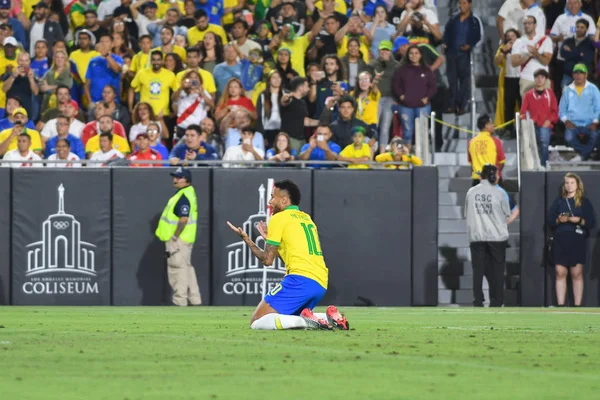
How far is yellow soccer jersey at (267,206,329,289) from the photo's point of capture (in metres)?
12.6

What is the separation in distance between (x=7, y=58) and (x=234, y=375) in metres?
17.0

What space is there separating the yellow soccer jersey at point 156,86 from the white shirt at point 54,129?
4.51 ft

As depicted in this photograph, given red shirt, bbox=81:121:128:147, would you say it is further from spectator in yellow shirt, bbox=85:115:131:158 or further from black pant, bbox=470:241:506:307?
black pant, bbox=470:241:506:307

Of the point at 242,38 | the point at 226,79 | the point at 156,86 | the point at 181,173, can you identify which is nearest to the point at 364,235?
the point at 181,173

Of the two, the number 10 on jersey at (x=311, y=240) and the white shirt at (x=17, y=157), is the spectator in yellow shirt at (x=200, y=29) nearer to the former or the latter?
the white shirt at (x=17, y=157)

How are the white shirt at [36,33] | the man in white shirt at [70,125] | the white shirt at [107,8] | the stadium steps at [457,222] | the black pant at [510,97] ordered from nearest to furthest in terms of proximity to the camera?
the stadium steps at [457,222], the man in white shirt at [70,125], the black pant at [510,97], the white shirt at [36,33], the white shirt at [107,8]

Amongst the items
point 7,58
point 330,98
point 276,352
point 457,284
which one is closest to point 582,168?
point 457,284

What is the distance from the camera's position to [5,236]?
21172 mm

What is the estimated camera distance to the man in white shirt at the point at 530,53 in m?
Answer: 23.5

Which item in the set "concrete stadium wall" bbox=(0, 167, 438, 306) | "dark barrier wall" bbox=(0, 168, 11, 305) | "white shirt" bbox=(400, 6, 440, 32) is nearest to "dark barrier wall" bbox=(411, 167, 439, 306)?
"concrete stadium wall" bbox=(0, 167, 438, 306)

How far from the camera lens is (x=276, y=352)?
32.1 ft

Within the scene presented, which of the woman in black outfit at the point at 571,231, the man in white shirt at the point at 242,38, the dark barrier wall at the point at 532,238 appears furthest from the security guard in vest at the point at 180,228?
Answer: the woman in black outfit at the point at 571,231

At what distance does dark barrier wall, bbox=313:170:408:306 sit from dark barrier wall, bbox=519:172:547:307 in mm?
2016

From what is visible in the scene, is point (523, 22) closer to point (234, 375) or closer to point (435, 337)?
point (435, 337)
